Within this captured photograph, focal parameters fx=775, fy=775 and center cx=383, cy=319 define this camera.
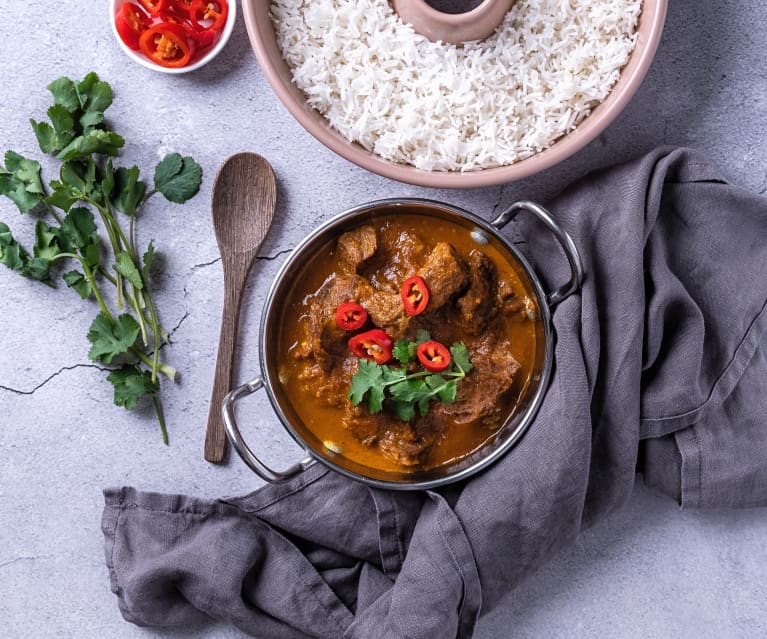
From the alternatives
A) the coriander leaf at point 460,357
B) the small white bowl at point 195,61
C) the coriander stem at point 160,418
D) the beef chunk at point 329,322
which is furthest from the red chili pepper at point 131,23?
the coriander leaf at point 460,357

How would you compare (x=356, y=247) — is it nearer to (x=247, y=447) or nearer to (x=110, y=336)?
(x=247, y=447)

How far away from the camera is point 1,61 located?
2.28m

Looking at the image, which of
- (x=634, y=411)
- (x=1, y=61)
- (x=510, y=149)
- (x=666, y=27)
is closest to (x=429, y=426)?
(x=634, y=411)

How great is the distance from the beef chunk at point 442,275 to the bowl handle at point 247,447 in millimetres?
519

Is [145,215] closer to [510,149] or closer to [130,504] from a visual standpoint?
[130,504]

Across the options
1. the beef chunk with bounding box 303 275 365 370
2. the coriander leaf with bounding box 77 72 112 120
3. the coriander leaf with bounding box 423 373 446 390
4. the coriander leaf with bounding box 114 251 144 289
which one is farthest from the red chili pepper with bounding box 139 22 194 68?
the coriander leaf with bounding box 423 373 446 390

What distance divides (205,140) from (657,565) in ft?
5.97

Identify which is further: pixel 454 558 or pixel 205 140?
pixel 205 140

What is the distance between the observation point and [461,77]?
6.55 ft

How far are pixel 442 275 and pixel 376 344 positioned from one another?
248 mm

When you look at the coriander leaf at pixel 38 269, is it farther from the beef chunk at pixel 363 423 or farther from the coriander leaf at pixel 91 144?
the beef chunk at pixel 363 423

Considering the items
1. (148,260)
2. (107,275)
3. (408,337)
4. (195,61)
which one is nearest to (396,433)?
(408,337)

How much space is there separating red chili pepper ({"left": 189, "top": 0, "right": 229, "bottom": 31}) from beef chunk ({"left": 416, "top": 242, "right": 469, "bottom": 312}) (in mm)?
894

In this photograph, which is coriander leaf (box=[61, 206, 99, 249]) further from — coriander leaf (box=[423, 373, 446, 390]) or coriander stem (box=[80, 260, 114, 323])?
coriander leaf (box=[423, 373, 446, 390])
